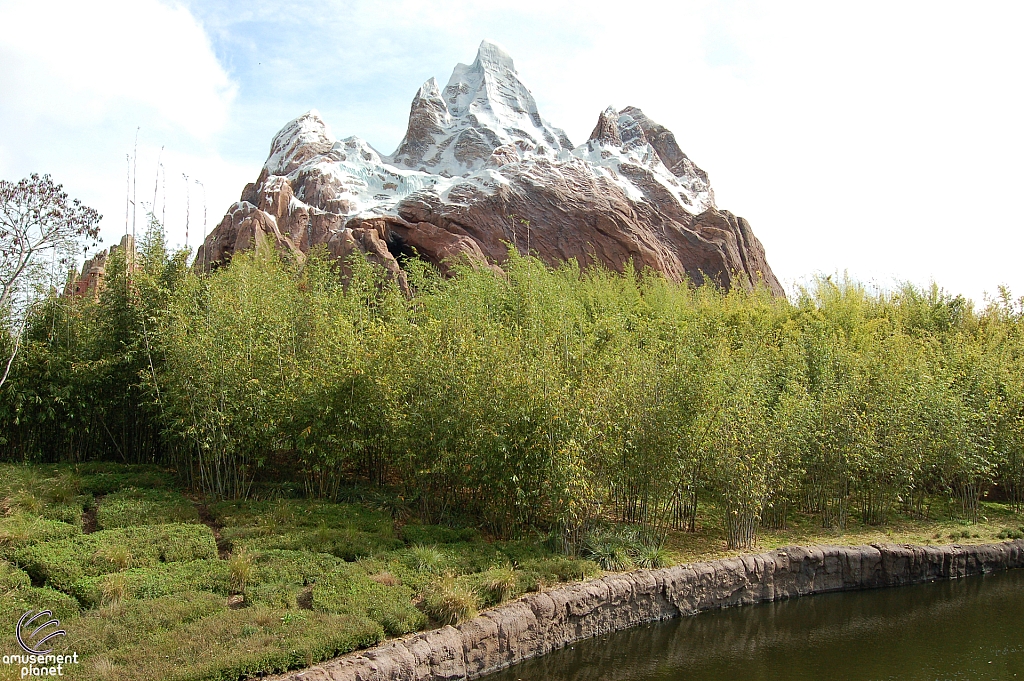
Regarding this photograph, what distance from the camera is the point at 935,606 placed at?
28.7 feet

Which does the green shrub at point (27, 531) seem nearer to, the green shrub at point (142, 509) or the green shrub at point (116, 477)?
the green shrub at point (142, 509)

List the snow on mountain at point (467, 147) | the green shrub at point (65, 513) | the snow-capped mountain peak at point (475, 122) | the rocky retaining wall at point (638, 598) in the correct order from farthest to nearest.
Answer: the snow-capped mountain peak at point (475, 122), the snow on mountain at point (467, 147), the green shrub at point (65, 513), the rocky retaining wall at point (638, 598)

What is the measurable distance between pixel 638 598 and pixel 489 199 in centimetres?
1382

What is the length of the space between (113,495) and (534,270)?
7497 millimetres

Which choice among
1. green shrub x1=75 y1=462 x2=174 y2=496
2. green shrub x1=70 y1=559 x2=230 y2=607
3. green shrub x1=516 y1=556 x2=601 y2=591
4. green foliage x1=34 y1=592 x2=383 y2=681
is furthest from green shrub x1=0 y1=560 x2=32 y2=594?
green shrub x1=516 y1=556 x2=601 y2=591

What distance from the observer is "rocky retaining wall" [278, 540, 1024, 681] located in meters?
5.86

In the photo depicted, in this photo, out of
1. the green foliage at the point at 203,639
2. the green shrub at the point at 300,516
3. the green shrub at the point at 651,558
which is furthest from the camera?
the green shrub at the point at 651,558

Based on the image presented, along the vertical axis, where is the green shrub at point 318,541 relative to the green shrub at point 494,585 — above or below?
above

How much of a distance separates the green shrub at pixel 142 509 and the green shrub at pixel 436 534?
2505mm

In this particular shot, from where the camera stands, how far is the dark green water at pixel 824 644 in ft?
21.7

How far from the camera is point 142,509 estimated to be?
8188 mm

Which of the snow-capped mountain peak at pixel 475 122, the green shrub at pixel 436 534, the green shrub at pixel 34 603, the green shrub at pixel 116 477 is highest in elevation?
the snow-capped mountain peak at pixel 475 122

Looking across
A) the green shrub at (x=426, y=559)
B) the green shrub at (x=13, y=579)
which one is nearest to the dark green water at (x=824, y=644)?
the green shrub at (x=426, y=559)

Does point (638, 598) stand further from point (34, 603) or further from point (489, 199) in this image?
point (489, 199)
